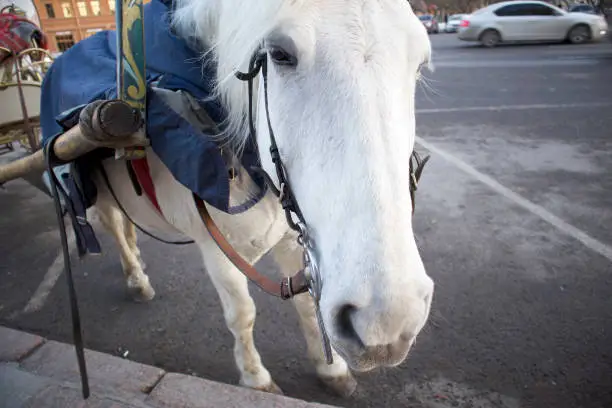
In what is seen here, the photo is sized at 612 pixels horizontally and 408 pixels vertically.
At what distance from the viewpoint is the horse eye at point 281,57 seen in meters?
1.00

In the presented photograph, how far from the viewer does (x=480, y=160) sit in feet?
16.2

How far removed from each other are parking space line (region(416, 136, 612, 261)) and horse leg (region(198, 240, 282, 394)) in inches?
105

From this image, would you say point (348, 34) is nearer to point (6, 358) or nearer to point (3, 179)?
point (3, 179)

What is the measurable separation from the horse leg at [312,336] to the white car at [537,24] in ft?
51.4

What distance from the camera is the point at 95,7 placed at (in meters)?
30.8

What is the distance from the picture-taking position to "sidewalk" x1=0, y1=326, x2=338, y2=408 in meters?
1.89

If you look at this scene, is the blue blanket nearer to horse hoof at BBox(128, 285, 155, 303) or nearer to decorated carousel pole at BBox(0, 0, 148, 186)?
decorated carousel pole at BBox(0, 0, 148, 186)

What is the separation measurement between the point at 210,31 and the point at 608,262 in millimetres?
3156

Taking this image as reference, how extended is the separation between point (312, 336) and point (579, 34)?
16.9 metres

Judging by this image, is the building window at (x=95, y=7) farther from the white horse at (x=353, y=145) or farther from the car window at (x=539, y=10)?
the white horse at (x=353, y=145)

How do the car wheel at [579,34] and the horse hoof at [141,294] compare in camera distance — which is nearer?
the horse hoof at [141,294]

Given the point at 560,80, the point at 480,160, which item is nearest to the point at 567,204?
the point at 480,160

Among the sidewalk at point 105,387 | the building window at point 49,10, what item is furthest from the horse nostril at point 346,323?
the building window at point 49,10

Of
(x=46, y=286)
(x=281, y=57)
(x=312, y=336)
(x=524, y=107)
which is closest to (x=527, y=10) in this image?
(x=524, y=107)
